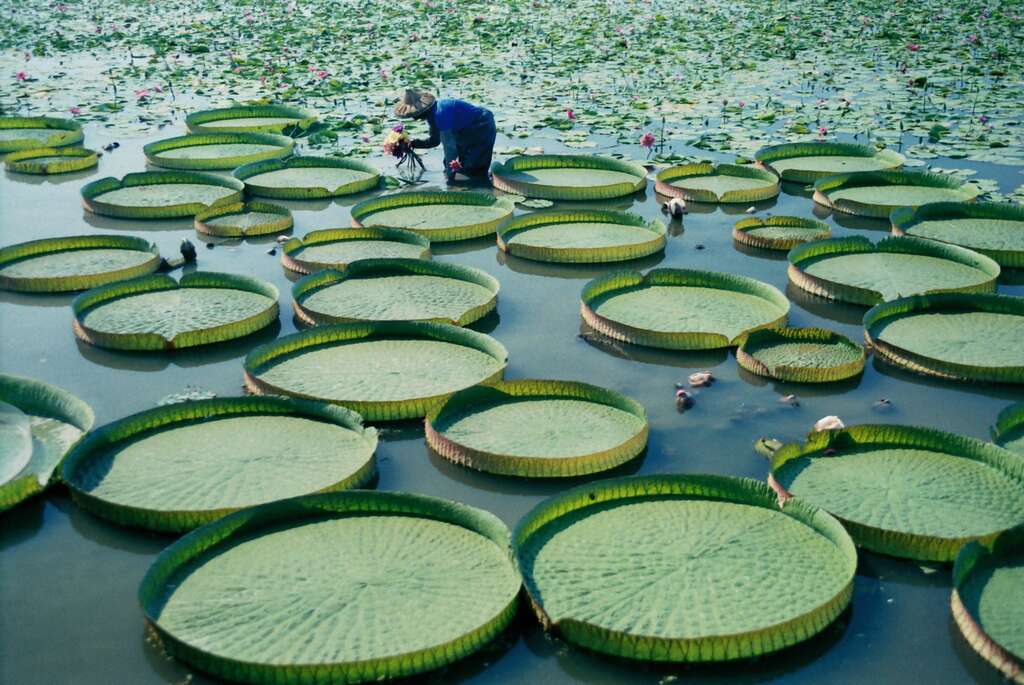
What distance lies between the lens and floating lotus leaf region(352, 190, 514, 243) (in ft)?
32.4

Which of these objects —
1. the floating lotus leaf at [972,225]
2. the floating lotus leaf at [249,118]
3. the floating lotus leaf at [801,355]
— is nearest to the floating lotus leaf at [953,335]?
the floating lotus leaf at [801,355]

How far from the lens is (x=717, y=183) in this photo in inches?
441

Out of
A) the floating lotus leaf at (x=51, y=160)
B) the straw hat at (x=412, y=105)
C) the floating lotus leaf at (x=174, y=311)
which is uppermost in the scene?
the straw hat at (x=412, y=105)

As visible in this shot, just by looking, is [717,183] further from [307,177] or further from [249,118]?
[249,118]

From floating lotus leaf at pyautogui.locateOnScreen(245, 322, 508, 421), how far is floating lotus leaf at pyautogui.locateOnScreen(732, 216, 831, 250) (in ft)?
11.1

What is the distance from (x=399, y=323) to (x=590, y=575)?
9.85 ft

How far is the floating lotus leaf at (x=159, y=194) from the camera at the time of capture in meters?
10.5

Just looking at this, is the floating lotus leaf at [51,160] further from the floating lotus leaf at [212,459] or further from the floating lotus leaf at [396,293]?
the floating lotus leaf at [212,459]

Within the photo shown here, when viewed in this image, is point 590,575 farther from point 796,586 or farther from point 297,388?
point 297,388

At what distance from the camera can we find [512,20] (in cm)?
2203

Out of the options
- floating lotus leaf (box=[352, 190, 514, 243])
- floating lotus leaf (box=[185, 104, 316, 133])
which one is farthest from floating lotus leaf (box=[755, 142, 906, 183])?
floating lotus leaf (box=[185, 104, 316, 133])

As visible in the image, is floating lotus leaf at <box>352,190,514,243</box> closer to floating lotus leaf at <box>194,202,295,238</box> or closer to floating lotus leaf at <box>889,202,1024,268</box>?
floating lotus leaf at <box>194,202,295,238</box>

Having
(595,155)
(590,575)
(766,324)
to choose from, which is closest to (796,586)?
(590,575)

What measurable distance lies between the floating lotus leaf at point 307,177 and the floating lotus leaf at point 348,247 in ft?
4.93
